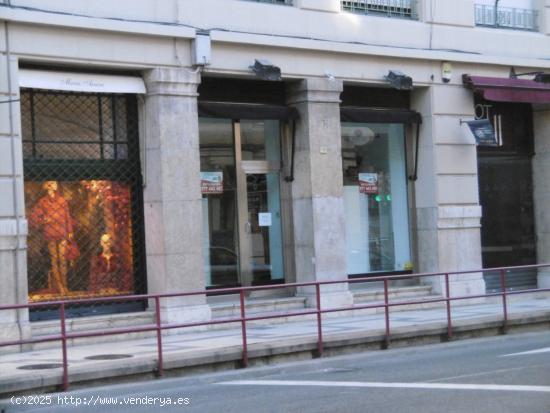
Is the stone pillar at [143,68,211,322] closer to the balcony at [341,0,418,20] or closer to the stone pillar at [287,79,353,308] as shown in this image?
the stone pillar at [287,79,353,308]

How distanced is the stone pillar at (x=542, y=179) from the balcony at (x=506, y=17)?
196 centimetres

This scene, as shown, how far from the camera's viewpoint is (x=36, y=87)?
1677cm

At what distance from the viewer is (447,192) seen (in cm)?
2219

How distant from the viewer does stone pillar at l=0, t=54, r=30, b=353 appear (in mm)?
16125

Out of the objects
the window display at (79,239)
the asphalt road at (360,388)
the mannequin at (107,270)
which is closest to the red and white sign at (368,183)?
the window display at (79,239)

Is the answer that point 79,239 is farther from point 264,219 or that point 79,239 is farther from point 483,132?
point 483,132

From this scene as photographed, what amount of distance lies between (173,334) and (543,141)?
11.4 m

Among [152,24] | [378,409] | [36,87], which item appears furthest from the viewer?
[152,24]

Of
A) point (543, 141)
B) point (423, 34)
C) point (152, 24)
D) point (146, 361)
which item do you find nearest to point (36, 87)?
point (152, 24)

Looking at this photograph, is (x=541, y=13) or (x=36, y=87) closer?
(x=36, y=87)

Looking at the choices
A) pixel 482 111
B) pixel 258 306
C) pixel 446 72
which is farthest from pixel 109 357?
pixel 482 111

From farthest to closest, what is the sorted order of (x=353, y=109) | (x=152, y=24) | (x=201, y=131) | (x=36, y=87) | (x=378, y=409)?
(x=353, y=109)
(x=201, y=131)
(x=152, y=24)
(x=36, y=87)
(x=378, y=409)

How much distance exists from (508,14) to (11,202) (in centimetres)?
1276

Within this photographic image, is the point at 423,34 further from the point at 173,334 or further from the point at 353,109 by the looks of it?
the point at 173,334
